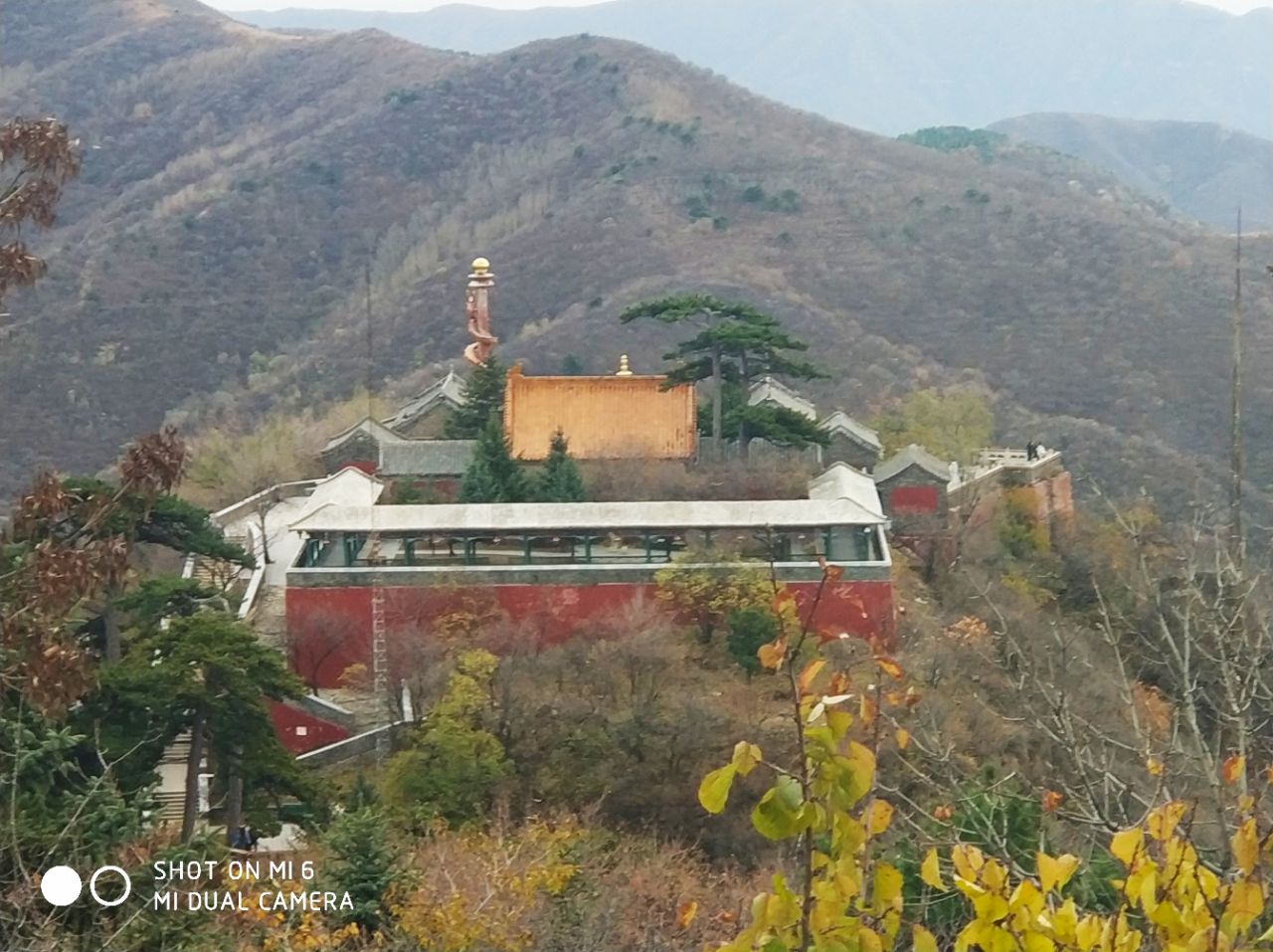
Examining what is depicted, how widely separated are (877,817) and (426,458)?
15.7 metres

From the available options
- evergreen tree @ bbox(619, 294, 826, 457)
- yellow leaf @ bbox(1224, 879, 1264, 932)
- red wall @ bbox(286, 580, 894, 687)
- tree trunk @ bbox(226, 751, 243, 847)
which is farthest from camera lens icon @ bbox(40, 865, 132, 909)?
evergreen tree @ bbox(619, 294, 826, 457)

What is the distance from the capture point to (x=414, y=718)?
12.7 m

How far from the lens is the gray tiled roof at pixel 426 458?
18.0m

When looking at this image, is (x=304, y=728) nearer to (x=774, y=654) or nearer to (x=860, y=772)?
(x=774, y=654)

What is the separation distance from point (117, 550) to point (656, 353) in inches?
1113

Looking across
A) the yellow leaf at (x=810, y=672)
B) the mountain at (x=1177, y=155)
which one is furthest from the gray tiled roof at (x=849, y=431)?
the mountain at (x=1177, y=155)

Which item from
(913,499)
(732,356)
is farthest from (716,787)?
(732,356)

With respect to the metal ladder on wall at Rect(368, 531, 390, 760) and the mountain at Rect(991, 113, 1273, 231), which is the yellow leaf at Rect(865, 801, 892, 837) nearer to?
the metal ladder on wall at Rect(368, 531, 390, 760)

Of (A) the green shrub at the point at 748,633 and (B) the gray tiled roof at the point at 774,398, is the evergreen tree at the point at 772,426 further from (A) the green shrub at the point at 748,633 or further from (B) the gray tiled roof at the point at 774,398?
(A) the green shrub at the point at 748,633

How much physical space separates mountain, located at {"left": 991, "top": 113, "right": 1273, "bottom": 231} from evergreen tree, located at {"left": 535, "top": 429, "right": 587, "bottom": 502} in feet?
267

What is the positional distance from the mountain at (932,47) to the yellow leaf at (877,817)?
159383 mm

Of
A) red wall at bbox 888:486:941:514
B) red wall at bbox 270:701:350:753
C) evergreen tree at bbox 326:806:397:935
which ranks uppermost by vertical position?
evergreen tree at bbox 326:806:397:935

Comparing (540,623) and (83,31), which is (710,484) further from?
(83,31)

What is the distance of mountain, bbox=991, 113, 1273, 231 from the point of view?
95500 mm
